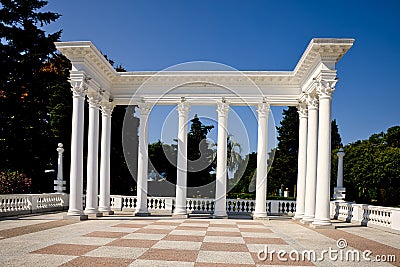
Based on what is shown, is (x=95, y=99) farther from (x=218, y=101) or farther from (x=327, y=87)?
(x=327, y=87)

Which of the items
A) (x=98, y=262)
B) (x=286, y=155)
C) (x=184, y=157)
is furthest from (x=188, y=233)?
(x=286, y=155)

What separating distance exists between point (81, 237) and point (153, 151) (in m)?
A: 39.4

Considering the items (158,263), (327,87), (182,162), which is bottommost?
(158,263)

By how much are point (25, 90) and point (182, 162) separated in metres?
26.5

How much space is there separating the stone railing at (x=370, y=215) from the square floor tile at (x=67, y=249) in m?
15.9

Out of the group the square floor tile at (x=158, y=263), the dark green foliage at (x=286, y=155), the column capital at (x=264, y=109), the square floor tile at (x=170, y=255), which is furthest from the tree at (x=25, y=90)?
the dark green foliage at (x=286, y=155)

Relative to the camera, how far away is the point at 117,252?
12656 millimetres

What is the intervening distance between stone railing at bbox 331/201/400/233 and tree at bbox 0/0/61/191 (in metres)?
31.8

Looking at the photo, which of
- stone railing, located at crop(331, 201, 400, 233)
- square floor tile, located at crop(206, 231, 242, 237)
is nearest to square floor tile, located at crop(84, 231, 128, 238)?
square floor tile, located at crop(206, 231, 242, 237)

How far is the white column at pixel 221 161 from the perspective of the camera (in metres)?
27.8

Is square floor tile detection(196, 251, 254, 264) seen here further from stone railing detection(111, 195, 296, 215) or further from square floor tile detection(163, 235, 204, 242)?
stone railing detection(111, 195, 296, 215)

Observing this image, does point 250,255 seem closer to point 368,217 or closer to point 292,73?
point 368,217

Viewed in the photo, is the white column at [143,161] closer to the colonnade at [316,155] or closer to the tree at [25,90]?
the colonnade at [316,155]

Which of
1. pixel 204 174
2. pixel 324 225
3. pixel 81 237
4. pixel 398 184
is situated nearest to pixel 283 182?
pixel 398 184
